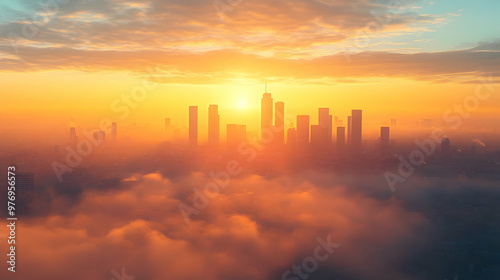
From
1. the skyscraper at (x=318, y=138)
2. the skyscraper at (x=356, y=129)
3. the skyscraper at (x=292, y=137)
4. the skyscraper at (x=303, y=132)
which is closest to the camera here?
the skyscraper at (x=318, y=138)

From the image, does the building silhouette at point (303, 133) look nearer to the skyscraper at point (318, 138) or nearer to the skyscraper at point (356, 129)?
the skyscraper at point (318, 138)

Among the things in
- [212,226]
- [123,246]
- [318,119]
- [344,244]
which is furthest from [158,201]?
[318,119]

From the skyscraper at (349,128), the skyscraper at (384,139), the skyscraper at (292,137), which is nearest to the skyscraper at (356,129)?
the skyscraper at (349,128)

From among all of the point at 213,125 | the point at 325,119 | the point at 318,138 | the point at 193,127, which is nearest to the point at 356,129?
the point at 325,119

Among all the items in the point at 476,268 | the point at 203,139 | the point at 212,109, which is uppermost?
the point at 212,109

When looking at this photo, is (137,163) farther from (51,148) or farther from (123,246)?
(123,246)

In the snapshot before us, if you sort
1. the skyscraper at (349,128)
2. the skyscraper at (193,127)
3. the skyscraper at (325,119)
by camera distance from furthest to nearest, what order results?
the skyscraper at (325,119)
the skyscraper at (193,127)
the skyscraper at (349,128)
